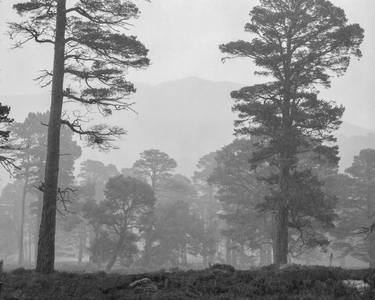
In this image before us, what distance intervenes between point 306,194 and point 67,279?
38.2 feet

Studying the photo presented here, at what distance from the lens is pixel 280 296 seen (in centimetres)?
912

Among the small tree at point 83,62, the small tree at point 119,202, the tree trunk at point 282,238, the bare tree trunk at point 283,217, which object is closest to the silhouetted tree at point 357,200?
the small tree at point 119,202

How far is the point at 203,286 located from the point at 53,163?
258 inches

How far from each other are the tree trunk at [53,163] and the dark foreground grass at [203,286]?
161 centimetres

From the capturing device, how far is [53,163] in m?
14.0

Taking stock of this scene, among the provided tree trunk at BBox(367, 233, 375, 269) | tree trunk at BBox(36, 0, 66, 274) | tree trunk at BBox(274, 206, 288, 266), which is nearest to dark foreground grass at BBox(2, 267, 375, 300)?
tree trunk at BBox(36, 0, 66, 274)

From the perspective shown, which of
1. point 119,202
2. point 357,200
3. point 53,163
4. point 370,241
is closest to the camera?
point 53,163

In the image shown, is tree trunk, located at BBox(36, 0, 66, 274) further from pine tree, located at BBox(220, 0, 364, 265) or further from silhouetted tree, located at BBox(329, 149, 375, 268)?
silhouetted tree, located at BBox(329, 149, 375, 268)

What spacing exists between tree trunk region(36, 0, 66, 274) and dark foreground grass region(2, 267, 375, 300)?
1608mm

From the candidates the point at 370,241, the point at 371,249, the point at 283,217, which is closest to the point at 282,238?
the point at 283,217

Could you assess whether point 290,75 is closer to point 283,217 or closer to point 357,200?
point 283,217

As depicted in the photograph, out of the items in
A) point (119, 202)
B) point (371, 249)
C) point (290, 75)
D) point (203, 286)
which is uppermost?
point (290, 75)

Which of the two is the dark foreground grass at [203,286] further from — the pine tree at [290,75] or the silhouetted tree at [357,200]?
the silhouetted tree at [357,200]

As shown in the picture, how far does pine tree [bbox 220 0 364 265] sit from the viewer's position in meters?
19.4
